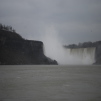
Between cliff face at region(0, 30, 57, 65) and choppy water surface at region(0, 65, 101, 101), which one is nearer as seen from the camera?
choppy water surface at region(0, 65, 101, 101)

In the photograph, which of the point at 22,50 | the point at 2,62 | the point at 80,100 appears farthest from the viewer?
the point at 22,50

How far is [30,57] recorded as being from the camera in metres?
186

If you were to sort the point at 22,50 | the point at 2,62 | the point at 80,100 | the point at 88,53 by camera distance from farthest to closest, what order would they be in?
the point at 88,53 < the point at 22,50 < the point at 2,62 < the point at 80,100

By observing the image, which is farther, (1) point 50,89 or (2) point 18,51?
(2) point 18,51

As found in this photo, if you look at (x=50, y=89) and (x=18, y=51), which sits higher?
(x=50, y=89)

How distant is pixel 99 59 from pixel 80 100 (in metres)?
174

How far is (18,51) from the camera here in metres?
180

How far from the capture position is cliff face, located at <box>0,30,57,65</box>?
17309cm

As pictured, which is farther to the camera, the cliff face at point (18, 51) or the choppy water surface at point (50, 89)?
the cliff face at point (18, 51)

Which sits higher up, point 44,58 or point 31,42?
point 31,42

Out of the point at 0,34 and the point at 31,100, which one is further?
the point at 0,34

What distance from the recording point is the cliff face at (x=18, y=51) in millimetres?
173087

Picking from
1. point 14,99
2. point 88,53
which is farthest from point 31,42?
point 14,99

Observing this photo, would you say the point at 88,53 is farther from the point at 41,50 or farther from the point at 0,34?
the point at 0,34
